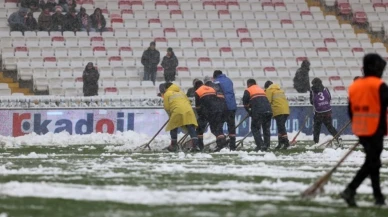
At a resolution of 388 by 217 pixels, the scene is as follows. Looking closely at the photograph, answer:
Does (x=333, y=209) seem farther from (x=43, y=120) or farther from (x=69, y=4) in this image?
(x=69, y=4)

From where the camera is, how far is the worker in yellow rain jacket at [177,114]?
22.5 metres

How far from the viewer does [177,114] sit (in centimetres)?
2252

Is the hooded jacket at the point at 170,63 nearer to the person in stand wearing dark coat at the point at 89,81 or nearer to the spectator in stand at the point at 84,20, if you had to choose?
the person in stand wearing dark coat at the point at 89,81

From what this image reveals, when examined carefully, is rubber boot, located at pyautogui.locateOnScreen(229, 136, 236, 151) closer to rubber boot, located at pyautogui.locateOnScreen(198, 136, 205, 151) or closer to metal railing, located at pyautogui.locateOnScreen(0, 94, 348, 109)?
rubber boot, located at pyautogui.locateOnScreen(198, 136, 205, 151)

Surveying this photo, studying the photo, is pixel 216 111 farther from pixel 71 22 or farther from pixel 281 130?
pixel 71 22

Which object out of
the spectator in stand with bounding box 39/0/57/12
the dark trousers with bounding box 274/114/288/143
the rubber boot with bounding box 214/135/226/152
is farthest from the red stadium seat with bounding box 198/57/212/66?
the rubber boot with bounding box 214/135/226/152

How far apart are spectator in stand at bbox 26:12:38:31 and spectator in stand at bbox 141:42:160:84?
4130 millimetres

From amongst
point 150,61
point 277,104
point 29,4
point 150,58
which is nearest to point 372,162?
point 277,104

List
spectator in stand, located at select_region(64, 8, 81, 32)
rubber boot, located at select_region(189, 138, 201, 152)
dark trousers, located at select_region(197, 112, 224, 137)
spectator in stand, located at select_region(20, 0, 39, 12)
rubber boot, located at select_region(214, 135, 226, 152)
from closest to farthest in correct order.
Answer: rubber boot, located at select_region(189, 138, 201, 152) < rubber boot, located at select_region(214, 135, 226, 152) < dark trousers, located at select_region(197, 112, 224, 137) < spectator in stand, located at select_region(64, 8, 81, 32) < spectator in stand, located at select_region(20, 0, 39, 12)

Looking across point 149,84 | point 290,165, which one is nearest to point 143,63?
point 149,84

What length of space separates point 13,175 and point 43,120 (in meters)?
13.9

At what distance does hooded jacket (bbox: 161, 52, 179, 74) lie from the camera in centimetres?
3259

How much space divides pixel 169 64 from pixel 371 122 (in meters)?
22.2

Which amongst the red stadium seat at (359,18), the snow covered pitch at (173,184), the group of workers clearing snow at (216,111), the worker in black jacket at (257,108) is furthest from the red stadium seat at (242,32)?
the snow covered pitch at (173,184)
